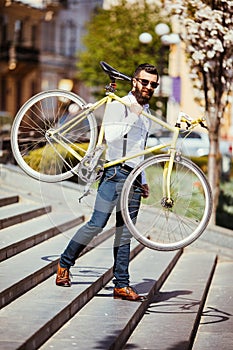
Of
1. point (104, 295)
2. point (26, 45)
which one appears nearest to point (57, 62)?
point (26, 45)

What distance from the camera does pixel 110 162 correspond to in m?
7.66

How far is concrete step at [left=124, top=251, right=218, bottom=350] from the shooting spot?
7.49 metres

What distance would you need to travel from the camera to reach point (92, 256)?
33.3ft

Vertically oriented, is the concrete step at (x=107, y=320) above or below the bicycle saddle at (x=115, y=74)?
below

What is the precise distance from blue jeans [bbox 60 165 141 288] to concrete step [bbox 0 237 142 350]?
30cm

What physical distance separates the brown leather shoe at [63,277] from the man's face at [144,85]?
61.5 inches

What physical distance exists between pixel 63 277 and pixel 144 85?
5.80 feet

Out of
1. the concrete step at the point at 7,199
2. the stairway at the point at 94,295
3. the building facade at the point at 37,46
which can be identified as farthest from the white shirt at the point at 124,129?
the building facade at the point at 37,46

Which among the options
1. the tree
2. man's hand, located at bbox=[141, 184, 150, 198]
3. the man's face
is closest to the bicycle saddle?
the man's face

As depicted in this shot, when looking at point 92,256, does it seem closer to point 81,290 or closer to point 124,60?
point 81,290

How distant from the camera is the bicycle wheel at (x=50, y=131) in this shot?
25.4 ft

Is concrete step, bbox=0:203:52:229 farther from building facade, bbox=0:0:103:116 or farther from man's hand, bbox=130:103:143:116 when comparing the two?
building facade, bbox=0:0:103:116

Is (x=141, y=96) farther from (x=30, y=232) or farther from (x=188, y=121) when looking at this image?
(x=30, y=232)

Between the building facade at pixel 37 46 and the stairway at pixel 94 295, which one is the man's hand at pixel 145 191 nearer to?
the stairway at pixel 94 295
